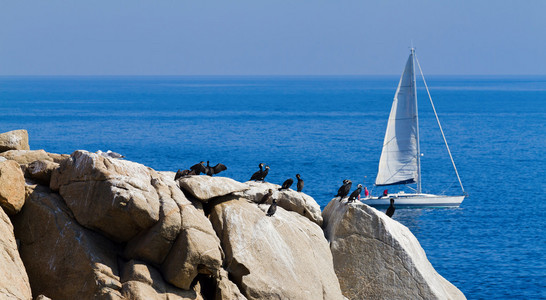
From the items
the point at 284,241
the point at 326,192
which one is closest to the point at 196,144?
the point at 326,192

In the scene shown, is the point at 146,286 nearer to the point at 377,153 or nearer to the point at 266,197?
the point at 266,197

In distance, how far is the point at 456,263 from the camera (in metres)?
49.4

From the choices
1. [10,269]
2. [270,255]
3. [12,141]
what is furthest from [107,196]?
[12,141]

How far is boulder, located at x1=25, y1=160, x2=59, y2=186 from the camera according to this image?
2467cm

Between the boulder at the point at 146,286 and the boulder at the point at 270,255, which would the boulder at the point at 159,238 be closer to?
the boulder at the point at 146,286

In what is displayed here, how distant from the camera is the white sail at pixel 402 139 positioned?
71.2 metres

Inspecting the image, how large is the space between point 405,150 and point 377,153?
113 feet

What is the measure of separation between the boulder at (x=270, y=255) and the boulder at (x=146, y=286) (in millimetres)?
2164

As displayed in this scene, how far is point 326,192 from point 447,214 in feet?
41.7

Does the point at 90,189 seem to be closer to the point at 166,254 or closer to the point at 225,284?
the point at 166,254

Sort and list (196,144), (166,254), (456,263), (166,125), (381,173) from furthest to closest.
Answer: (166,125)
(196,144)
(381,173)
(456,263)
(166,254)

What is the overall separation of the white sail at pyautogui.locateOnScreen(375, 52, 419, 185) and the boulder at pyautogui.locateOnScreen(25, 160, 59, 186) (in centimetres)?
4978

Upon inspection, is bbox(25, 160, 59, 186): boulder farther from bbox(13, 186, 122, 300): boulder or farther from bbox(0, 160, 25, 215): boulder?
bbox(0, 160, 25, 215): boulder

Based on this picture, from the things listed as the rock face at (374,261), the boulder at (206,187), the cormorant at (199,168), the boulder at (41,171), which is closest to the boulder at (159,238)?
the boulder at (206,187)
